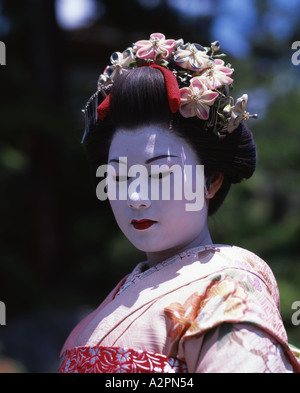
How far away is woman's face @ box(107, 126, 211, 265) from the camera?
129cm

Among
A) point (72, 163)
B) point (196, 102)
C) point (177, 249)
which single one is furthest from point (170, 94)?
point (72, 163)

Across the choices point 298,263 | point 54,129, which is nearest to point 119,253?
point 54,129

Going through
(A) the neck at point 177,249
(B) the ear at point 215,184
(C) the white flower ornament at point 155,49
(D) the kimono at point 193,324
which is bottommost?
(D) the kimono at point 193,324

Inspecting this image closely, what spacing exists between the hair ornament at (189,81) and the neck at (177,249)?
29 centimetres

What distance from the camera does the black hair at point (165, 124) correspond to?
1313 millimetres

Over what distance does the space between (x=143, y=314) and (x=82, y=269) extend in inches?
226

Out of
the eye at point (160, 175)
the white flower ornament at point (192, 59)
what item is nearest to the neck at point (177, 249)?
the eye at point (160, 175)

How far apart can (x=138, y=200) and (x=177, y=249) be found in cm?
20

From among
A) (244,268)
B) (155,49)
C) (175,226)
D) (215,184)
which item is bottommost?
(244,268)

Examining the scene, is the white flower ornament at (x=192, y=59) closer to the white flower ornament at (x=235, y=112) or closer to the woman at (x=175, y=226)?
the woman at (x=175, y=226)

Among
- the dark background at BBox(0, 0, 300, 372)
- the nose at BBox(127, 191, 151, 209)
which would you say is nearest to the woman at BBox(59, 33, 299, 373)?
the nose at BBox(127, 191, 151, 209)

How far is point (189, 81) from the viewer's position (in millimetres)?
1389

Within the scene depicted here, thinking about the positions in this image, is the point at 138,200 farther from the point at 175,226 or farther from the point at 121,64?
the point at 121,64

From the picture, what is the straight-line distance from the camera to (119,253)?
583 centimetres
